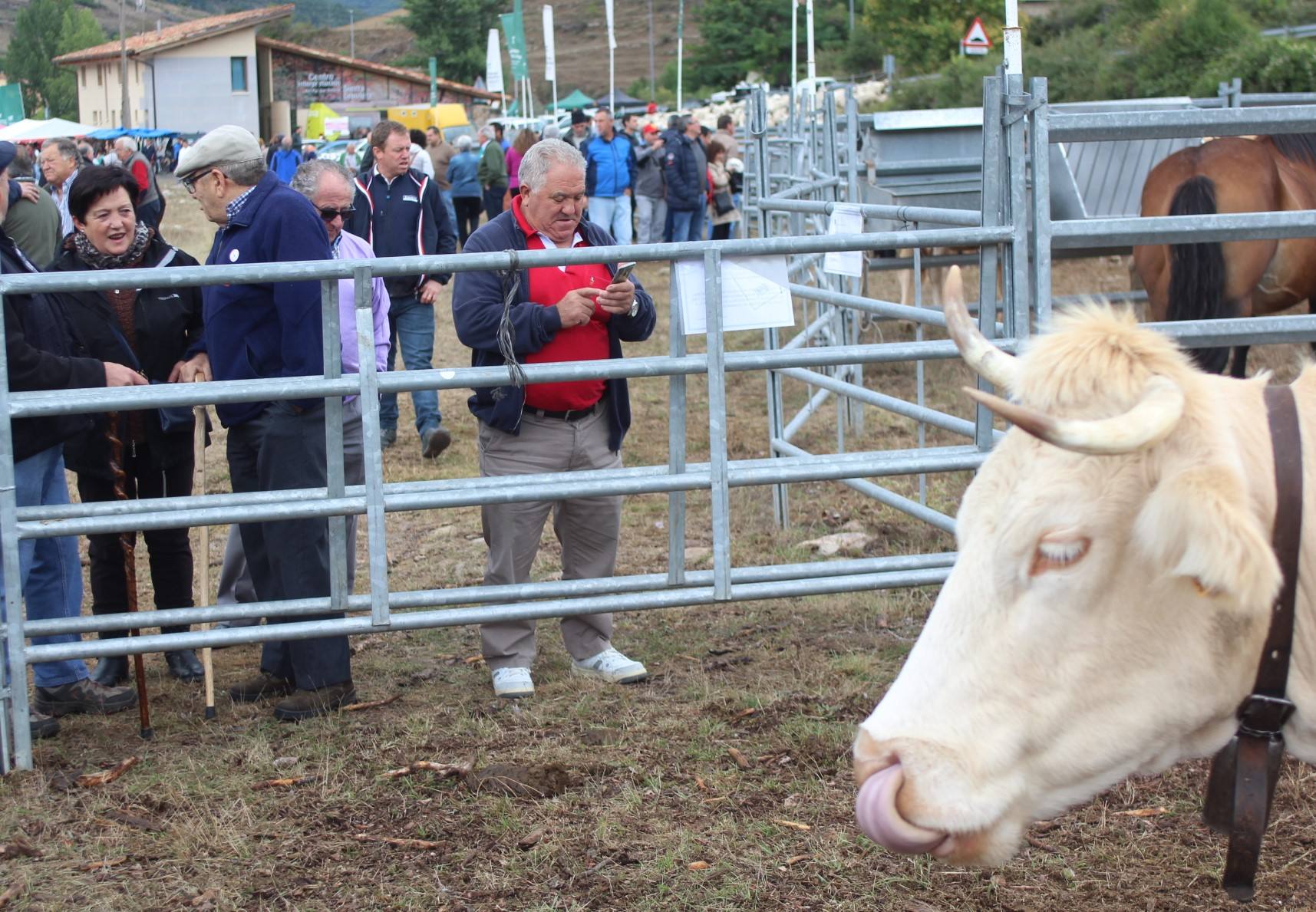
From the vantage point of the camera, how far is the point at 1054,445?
72.4 inches

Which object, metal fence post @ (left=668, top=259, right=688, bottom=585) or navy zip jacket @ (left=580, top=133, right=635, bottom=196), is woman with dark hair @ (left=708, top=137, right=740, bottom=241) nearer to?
navy zip jacket @ (left=580, top=133, right=635, bottom=196)

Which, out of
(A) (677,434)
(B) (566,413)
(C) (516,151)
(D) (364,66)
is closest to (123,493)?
(B) (566,413)

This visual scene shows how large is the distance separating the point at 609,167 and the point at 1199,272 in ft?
29.2

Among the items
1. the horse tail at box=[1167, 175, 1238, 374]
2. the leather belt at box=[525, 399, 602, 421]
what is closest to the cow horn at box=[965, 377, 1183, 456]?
the leather belt at box=[525, 399, 602, 421]

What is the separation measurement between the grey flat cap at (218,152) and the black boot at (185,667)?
1.71 metres

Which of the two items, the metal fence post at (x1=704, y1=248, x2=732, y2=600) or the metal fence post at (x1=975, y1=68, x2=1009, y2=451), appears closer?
the metal fence post at (x1=704, y1=248, x2=732, y2=600)

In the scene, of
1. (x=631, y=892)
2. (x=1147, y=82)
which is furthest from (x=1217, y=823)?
(x=1147, y=82)

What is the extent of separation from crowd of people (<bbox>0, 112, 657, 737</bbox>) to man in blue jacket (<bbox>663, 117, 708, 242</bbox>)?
10416 mm

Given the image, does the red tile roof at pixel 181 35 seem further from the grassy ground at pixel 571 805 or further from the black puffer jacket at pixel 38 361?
the grassy ground at pixel 571 805

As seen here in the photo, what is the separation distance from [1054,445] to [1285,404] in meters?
0.43

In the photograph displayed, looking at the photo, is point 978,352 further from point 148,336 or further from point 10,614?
point 148,336

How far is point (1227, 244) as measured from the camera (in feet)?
23.4

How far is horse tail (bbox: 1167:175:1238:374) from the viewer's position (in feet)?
22.4

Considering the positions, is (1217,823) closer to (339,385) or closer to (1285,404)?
(1285,404)
